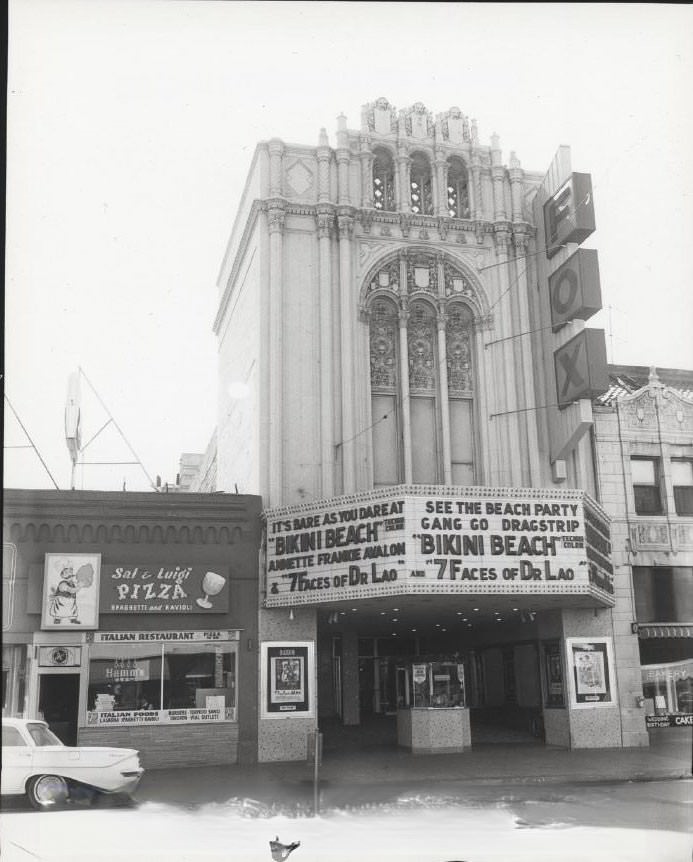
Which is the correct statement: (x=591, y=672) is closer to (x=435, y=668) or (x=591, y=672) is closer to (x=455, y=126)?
(x=435, y=668)

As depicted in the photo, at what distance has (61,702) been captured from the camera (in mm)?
23016

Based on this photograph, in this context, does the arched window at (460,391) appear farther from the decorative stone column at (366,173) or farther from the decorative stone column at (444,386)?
the decorative stone column at (366,173)

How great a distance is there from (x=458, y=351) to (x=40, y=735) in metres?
16.6

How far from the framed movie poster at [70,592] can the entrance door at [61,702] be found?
124 cm

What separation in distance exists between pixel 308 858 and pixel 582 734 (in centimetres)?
1366

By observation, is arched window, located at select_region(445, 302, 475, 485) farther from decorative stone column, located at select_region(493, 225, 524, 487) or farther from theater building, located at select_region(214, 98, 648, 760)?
decorative stone column, located at select_region(493, 225, 524, 487)

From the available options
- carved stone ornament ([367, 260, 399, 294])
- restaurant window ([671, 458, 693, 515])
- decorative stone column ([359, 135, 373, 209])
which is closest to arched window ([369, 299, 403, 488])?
carved stone ornament ([367, 260, 399, 294])

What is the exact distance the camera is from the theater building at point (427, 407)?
77.4 ft

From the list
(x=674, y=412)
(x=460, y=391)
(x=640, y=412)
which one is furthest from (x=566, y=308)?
(x=674, y=412)

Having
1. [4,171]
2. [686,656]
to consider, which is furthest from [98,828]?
[686,656]

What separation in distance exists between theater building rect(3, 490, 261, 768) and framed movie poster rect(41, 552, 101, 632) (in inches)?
1.0

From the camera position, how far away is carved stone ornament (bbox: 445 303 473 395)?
2805 cm

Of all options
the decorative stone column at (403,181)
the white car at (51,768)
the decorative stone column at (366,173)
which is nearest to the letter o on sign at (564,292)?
the decorative stone column at (403,181)

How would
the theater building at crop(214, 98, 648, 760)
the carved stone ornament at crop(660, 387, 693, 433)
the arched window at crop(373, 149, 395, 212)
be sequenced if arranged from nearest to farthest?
the theater building at crop(214, 98, 648, 760)
the arched window at crop(373, 149, 395, 212)
the carved stone ornament at crop(660, 387, 693, 433)
